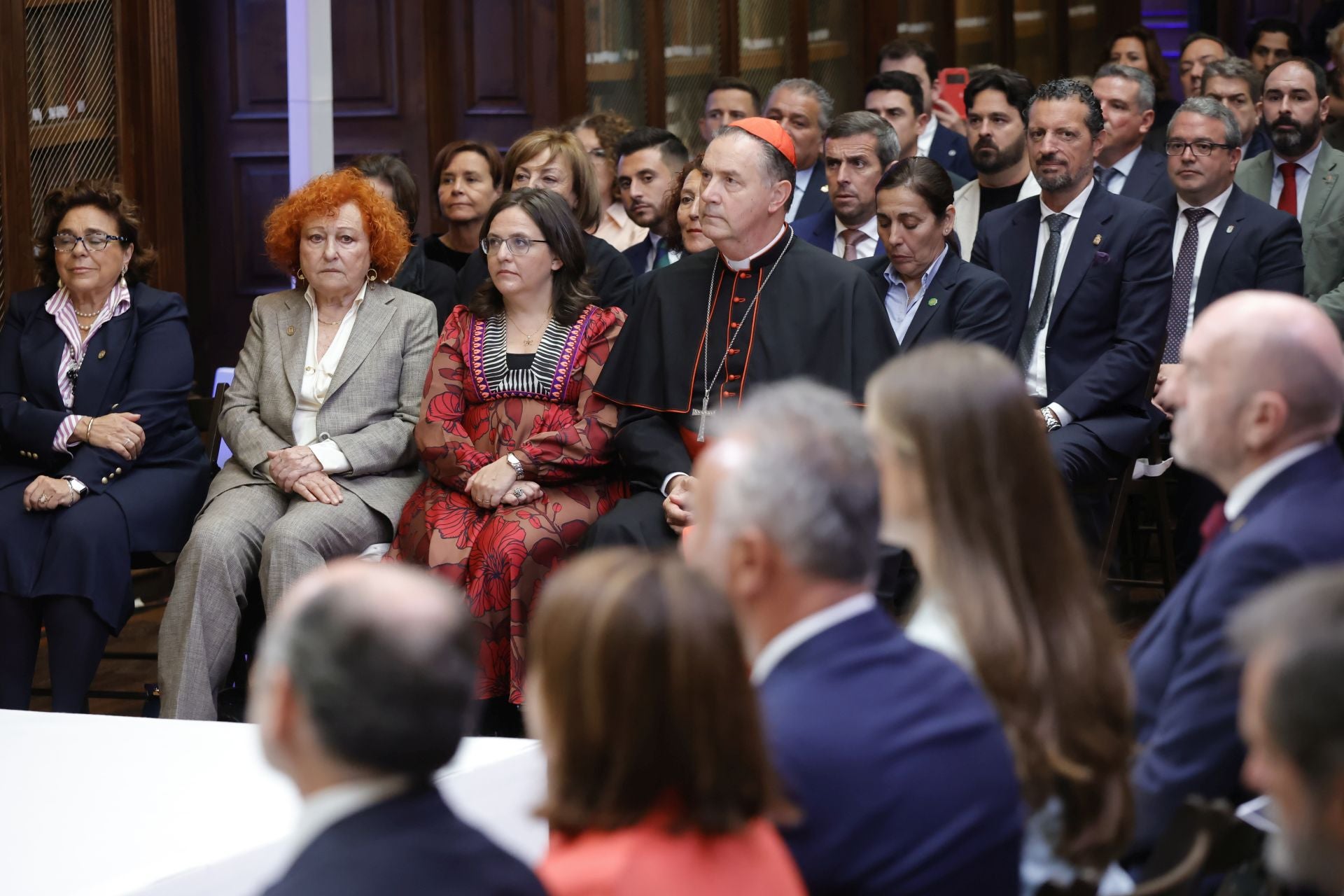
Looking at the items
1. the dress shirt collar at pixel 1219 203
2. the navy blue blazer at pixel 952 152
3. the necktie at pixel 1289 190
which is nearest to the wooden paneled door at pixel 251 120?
the navy blue blazer at pixel 952 152

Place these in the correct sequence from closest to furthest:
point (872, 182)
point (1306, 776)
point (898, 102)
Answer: point (1306, 776), point (872, 182), point (898, 102)

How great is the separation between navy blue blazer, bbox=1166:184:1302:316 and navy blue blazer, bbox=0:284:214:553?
3.04 metres

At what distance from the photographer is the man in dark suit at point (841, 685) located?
1.50m

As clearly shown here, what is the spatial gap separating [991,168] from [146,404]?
304 centimetres

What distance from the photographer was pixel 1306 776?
111 cm

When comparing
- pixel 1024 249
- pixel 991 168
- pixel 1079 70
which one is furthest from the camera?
pixel 1079 70

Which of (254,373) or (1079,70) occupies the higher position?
(1079,70)

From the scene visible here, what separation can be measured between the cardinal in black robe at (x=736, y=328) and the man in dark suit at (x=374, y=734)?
2.68m

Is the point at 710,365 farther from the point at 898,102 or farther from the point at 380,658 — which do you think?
the point at 380,658

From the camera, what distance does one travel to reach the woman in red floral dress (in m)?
4.04

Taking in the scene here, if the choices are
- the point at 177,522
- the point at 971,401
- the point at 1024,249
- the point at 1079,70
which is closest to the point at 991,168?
the point at 1024,249

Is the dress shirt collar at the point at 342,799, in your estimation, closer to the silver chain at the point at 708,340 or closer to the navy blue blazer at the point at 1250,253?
the silver chain at the point at 708,340

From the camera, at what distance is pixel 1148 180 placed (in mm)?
5602

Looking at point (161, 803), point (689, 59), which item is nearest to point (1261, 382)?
point (161, 803)
